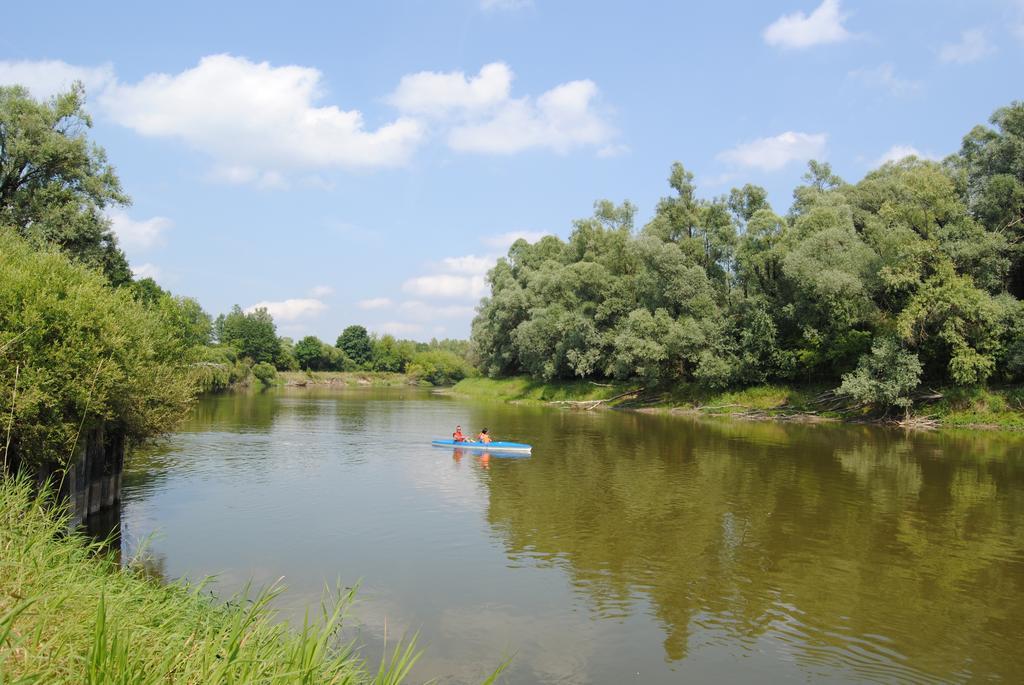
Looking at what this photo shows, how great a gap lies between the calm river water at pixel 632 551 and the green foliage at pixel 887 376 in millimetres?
9663

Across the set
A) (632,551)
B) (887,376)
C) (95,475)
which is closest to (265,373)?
(887,376)

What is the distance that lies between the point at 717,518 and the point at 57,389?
16029mm

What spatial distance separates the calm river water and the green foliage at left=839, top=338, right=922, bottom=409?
9.66 metres

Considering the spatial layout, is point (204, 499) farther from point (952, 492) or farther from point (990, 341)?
point (990, 341)

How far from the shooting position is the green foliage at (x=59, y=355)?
12461 millimetres

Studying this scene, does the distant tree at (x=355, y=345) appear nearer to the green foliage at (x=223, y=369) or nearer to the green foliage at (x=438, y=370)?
the green foliage at (x=438, y=370)

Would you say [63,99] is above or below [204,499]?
above

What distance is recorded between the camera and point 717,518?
61.9 ft

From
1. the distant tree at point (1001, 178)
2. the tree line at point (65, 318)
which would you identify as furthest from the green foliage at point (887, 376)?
the tree line at point (65, 318)

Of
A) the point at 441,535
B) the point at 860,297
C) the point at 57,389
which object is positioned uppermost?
the point at 860,297

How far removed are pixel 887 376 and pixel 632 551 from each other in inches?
1307

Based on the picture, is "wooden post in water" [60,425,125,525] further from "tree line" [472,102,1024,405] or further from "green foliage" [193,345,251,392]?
"green foliage" [193,345,251,392]

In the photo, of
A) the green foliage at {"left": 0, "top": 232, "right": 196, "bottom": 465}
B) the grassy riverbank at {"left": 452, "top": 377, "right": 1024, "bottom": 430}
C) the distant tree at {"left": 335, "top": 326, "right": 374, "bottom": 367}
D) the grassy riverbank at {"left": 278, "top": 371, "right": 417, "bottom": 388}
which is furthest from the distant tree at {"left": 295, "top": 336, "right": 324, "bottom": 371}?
the green foliage at {"left": 0, "top": 232, "right": 196, "bottom": 465}

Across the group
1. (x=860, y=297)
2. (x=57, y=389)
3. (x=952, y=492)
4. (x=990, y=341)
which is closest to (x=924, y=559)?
(x=952, y=492)
